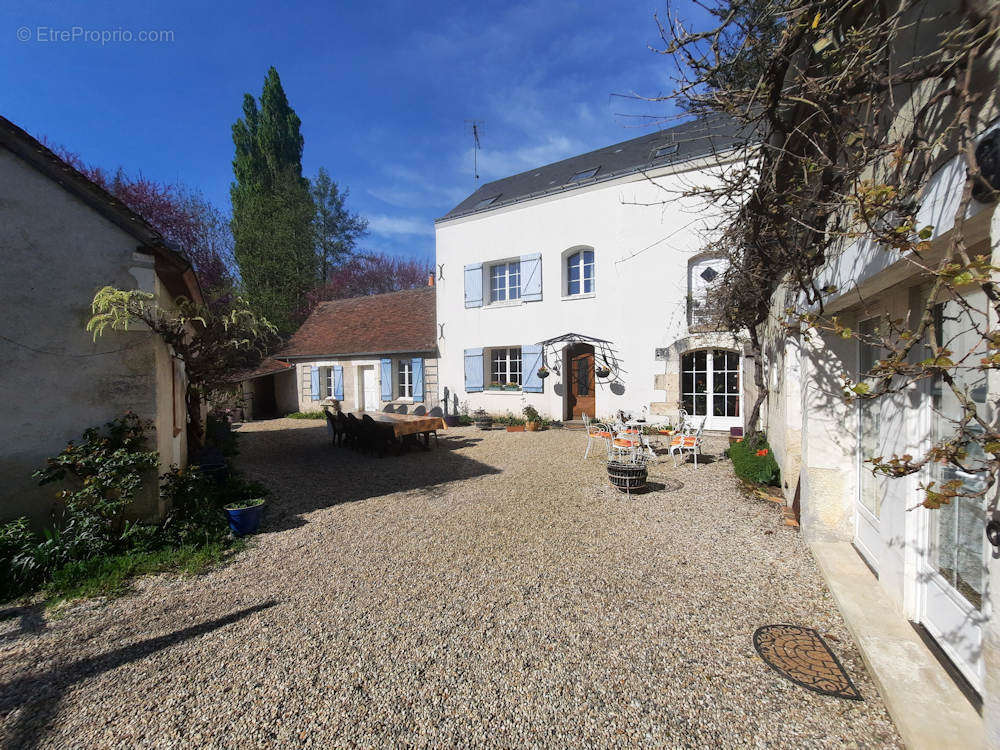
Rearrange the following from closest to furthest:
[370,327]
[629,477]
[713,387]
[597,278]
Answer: [629,477]
[713,387]
[597,278]
[370,327]

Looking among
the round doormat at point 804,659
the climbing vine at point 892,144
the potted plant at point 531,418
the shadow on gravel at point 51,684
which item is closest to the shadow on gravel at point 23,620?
the shadow on gravel at point 51,684

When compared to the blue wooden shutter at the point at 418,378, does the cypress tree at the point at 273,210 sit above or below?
above

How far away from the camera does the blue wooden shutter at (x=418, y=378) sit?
13289 millimetres

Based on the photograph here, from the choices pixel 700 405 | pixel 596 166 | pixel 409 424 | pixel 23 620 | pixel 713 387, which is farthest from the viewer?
pixel 596 166

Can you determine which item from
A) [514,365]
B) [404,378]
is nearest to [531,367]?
[514,365]

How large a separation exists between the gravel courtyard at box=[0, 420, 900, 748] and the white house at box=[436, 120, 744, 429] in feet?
16.9

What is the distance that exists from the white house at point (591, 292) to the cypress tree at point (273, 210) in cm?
1177

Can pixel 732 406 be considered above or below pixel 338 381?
below

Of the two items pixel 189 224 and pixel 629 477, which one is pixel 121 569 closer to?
pixel 629 477

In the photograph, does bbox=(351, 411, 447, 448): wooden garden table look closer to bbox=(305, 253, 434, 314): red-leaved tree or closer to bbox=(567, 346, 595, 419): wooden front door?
bbox=(567, 346, 595, 419): wooden front door

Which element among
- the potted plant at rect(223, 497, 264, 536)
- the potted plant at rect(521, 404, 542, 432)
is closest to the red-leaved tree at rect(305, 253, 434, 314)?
the potted plant at rect(521, 404, 542, 432)

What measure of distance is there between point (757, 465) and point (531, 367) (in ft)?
20.7

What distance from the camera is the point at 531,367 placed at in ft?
37.7

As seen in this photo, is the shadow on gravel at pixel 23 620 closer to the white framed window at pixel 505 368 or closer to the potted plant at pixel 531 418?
the potted plant at pixel 531 418
